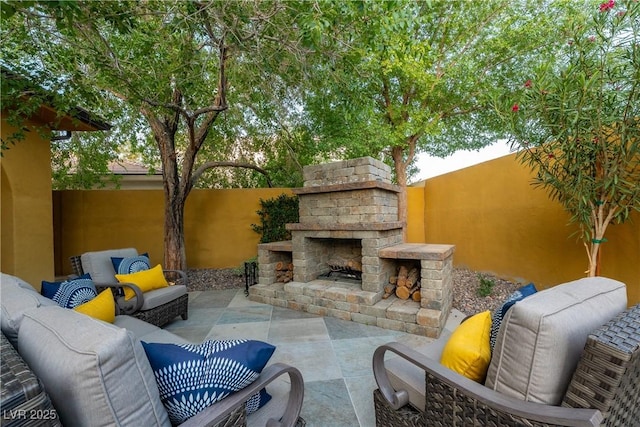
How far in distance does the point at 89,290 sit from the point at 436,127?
17.6ft

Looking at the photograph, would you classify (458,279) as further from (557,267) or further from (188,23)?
(188,23)

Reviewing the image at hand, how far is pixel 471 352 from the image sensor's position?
4.14ft

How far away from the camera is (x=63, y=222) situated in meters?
5.75

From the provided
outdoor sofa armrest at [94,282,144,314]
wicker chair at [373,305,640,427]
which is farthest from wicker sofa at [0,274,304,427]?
outdoor sofa armrest at [94,282,144,314]

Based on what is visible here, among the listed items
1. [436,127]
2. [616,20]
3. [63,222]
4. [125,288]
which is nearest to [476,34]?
[436,127]

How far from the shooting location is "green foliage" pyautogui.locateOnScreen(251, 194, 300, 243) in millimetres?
6000

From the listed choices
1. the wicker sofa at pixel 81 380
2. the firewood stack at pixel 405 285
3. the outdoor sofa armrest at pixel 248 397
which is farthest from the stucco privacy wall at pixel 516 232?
the wicker sofa at pixel 81 380

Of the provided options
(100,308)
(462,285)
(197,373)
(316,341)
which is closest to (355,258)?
(316,341)

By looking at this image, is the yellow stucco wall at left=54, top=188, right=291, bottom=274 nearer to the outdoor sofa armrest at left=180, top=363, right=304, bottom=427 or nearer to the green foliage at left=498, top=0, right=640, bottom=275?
the green foliage at left=498, top=0, right=640, bottom=275

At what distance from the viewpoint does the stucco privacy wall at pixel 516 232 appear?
9.53 feet

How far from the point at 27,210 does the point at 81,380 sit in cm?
471

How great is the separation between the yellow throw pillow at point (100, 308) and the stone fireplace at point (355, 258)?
2.12 m

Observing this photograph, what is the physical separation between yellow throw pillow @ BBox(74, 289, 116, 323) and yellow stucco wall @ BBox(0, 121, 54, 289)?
2.88 metres

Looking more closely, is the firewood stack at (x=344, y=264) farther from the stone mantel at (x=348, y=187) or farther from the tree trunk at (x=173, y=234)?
the tree trunk at (x=173, y=234)
